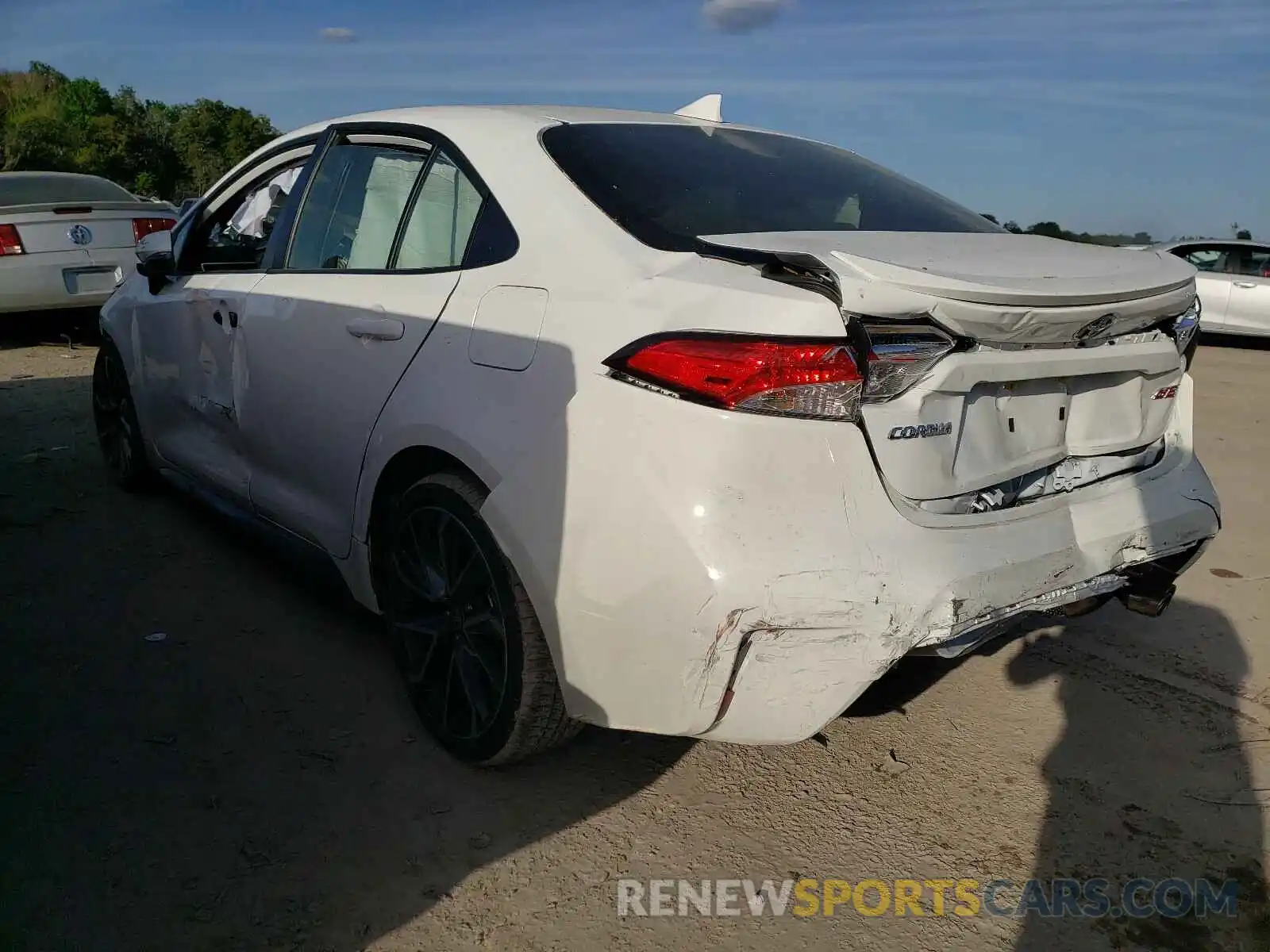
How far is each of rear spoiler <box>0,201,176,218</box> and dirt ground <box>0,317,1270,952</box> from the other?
5.42 meters

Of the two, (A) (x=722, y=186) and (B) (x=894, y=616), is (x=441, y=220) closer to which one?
(A) (x=722, y=186)

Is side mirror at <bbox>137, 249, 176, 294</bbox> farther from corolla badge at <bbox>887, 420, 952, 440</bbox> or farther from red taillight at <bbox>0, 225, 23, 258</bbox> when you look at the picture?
red taillight at <bbox>0, 225, 23, 258</bbox>

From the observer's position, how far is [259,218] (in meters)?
4.01

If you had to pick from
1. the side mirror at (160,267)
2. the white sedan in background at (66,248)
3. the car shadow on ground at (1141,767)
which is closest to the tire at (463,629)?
the car shadow on ground at (1141,767)

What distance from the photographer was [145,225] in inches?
335

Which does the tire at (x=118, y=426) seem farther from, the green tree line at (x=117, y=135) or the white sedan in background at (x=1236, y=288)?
the green tree line at (x=117, y=135)

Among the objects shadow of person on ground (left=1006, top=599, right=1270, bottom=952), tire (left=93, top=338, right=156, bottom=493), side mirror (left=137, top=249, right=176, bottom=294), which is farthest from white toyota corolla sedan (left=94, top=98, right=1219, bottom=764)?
tire (left=93, top=338, right=156, bottom=493)

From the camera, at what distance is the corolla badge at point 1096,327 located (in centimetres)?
238

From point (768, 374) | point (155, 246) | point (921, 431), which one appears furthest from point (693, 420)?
point (155, 246)

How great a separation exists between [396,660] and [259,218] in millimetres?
1971

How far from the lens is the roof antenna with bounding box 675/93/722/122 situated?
3.80 metres

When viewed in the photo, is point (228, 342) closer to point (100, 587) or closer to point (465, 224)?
point (100, 587)

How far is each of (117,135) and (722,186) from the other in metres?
45.6

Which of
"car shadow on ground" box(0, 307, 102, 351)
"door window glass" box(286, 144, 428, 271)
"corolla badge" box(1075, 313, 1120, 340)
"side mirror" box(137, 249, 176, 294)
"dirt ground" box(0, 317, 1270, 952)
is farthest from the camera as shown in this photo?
"car shadow on ground" box(0, 307, 102, 351)
